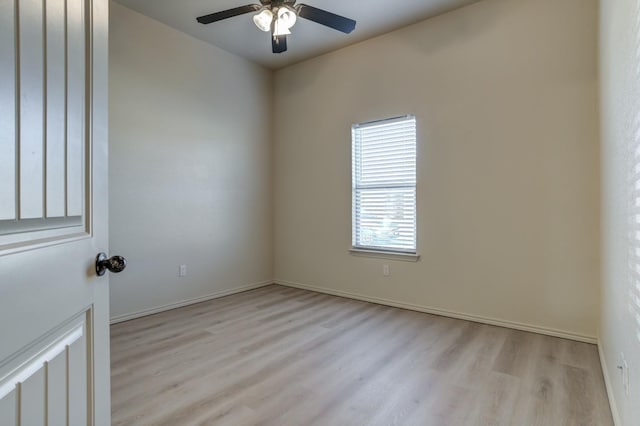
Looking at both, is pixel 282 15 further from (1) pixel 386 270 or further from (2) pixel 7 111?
(1) pixel 386 270

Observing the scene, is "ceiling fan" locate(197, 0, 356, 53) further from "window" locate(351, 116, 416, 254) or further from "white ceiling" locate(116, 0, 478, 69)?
"window" locate(351, 116, 416, 254)

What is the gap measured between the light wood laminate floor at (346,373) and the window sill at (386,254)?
2.04ft

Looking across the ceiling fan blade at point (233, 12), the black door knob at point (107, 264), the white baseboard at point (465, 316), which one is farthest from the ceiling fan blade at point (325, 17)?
the white baseboard at point (465, 316)

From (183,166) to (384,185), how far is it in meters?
2.27

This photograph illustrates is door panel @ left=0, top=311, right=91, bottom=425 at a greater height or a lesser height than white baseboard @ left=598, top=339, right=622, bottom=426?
greater

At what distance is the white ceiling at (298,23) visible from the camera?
3.36 metres

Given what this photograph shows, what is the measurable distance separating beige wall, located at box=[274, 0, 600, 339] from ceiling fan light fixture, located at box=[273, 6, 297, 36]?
1554mm

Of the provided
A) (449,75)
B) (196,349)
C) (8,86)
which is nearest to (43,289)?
(8,86)

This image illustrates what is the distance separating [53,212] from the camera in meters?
0.76

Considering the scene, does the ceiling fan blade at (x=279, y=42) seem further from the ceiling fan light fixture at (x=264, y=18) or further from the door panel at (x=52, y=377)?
the door panel at (x=52, y=377)

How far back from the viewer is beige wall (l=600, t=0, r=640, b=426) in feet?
4.63

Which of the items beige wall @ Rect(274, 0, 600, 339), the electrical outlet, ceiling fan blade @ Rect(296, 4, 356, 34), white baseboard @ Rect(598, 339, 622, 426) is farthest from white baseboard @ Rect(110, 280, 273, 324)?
white baseboard @ Rect(598, 339, 622, 426)

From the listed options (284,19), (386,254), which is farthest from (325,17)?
(386,254)

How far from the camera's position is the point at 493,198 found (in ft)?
10.8
